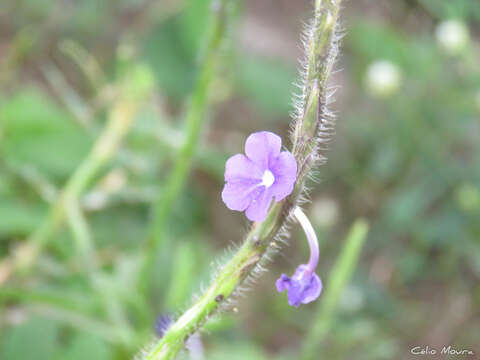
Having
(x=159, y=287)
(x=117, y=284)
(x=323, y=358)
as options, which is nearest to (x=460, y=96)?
(x=323, y=358)

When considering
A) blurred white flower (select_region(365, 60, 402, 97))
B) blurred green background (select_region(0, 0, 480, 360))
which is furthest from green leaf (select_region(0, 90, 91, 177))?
blurred white flower (select_region(365, 60, 402, 97))

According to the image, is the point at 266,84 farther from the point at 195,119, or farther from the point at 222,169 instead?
the point at 195,119

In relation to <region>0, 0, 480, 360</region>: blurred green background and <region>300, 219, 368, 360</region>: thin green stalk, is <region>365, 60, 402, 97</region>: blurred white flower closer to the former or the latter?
<region>0, 0, 480, 360</region>: blurred green background

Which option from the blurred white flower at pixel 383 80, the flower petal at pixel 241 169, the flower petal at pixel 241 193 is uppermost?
the blurred white flower at pixel 383 80

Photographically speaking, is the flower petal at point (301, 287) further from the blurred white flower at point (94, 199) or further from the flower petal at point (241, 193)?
the blurred white flower at point (94, 199)

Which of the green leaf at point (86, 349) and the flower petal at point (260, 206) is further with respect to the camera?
the green leaf at point (86, 349)

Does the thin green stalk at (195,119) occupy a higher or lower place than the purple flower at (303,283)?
higher

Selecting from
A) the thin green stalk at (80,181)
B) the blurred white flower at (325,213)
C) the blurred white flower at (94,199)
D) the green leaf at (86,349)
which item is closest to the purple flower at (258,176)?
the green leaf at (86,349)

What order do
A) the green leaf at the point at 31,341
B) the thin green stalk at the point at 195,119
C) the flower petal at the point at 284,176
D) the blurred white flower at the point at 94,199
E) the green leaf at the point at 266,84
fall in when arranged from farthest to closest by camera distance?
1. the green leaf at the point at 266,84
2. the blurred white flower at the point at 94,199
3. the green leaf at the point at 31,341
4. the thin green stalk at the point at 195,119
5. the flower petal at the point at 284,176
